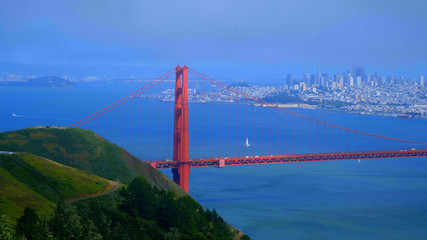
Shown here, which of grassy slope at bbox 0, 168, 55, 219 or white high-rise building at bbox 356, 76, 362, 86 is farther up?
white high-rise building at bbox 356, 76, 362, 86

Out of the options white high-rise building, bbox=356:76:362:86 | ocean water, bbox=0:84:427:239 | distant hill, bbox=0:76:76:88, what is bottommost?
ocean water, bbox=0:84:427:239

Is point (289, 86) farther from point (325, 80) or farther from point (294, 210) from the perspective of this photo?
point (294, 210)

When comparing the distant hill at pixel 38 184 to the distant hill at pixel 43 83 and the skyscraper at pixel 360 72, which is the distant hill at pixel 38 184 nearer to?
the distant hill at pixel 43 83

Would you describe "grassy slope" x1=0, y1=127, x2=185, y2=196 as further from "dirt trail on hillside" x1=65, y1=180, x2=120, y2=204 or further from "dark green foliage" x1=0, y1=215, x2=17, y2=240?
"dark green foliage" x1=0, y1=215, x2=17, y2=240

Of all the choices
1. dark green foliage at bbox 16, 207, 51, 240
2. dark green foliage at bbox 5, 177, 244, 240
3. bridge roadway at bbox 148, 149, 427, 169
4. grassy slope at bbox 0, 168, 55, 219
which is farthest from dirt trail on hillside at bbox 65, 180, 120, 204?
bridge roadway at bbox 148, 149, 427, 169

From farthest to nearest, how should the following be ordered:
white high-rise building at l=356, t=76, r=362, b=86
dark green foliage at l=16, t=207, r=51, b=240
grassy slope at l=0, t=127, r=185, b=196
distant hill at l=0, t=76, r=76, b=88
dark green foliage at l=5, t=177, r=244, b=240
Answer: white high-rise building at l=356, t=76, r=362, b=86, distant hill at l=0, t=76, r=76, b=88, grassy slope at l=0, t=127, r=185, b=196, dark green foliage at l=5, t=177, r=244, b=240, dark green foliage at l=16, t=207, r=51, b=240

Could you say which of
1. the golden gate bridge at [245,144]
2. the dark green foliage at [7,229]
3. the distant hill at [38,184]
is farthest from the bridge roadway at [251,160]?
the dark green foliage at [7,229]
